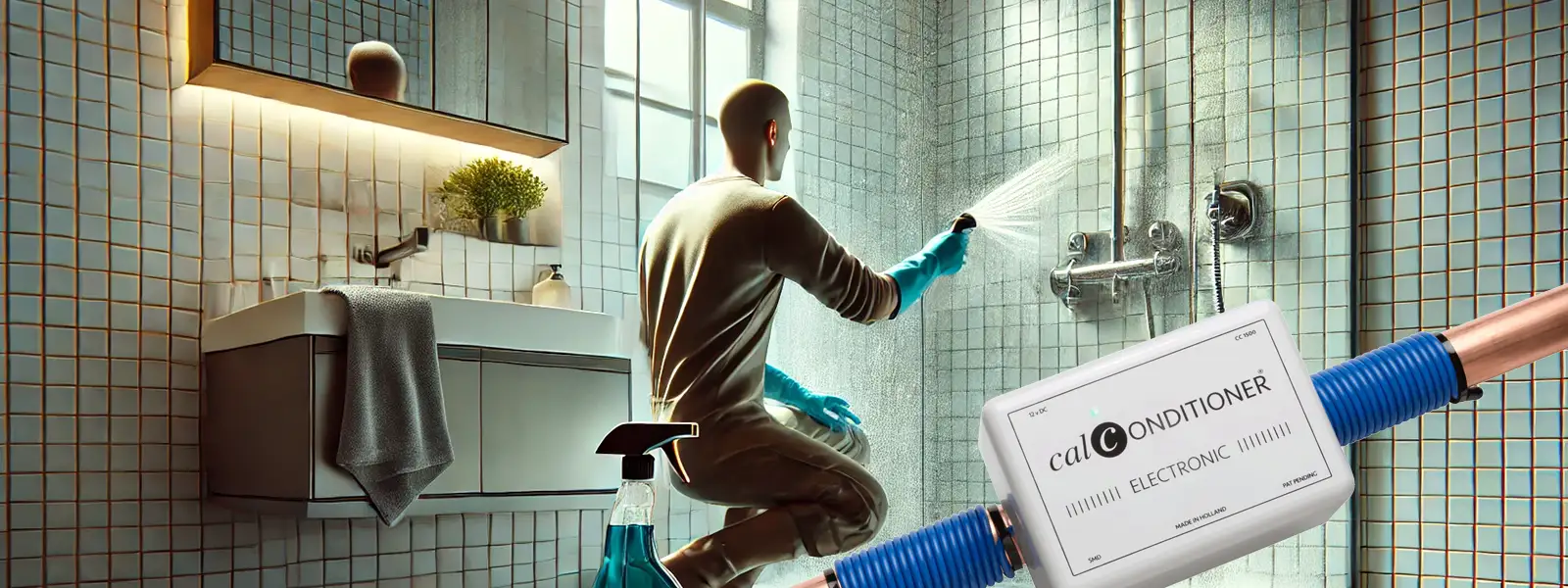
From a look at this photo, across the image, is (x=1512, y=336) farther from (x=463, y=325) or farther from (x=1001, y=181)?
(x=1001, y=181)

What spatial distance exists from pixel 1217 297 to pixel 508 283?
4.56ft

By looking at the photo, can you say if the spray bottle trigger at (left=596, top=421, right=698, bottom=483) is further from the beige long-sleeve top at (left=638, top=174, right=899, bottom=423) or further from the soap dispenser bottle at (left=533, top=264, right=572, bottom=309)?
the soap dispenser bottle at (left=533, top=264, right=572, bottom=309)

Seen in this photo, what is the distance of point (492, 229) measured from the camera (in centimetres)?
212

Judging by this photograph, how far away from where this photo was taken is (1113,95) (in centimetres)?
224

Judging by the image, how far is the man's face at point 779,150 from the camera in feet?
6.81

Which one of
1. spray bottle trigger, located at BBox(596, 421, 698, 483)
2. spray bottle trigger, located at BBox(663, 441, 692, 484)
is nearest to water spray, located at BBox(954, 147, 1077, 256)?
spray bottle trigger, located at BBox(663, 441, 692, 484)

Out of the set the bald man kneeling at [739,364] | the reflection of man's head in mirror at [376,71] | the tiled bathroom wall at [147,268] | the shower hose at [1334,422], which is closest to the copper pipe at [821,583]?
the shower hose at [1334,422]

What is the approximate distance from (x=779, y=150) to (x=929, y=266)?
0.40m

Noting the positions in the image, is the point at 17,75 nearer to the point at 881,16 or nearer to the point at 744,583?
the point at 744,583

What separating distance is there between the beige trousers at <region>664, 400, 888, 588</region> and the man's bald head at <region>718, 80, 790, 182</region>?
454 millimetres

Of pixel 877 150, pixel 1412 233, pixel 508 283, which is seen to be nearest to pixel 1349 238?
pixel 1412 233

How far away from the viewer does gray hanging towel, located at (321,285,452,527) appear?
64.7 inches

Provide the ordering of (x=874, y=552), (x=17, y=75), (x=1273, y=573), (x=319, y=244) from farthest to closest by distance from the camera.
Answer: (x=1273, y=573)
(x=319, y=244)
(x=17, y=75)
(x=874, y=552)

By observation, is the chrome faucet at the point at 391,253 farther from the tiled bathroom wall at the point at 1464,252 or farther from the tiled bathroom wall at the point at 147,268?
the tiled bathroom wall at the point at 1464,252
